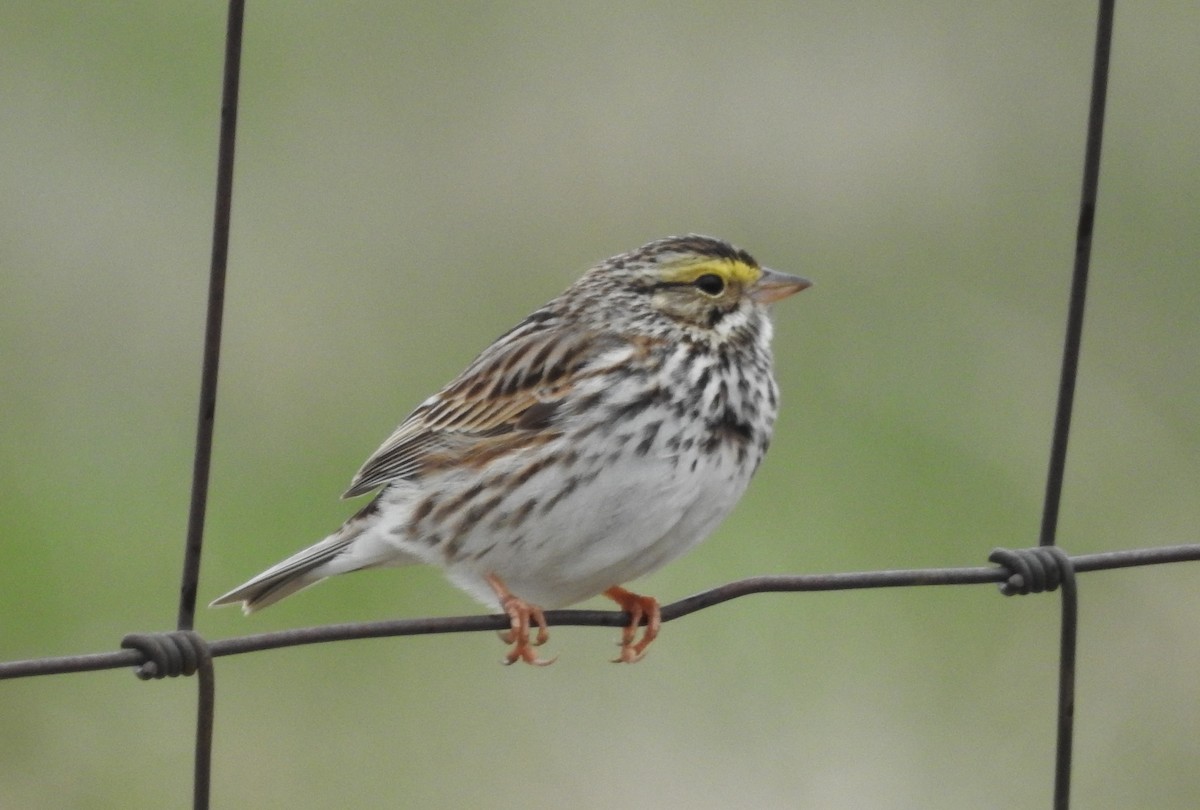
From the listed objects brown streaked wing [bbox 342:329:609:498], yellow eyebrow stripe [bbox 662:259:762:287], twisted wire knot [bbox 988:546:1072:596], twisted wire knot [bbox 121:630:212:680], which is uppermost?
yellow eyebrow stripe [bbox 662:259:762:287]

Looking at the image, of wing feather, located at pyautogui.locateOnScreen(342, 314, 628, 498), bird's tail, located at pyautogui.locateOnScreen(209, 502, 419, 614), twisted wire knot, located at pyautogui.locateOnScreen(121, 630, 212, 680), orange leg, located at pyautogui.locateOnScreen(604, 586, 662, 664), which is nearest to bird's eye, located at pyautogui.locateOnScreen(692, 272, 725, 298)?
wing feather, located at pyautogui.locateOnScreen(342, 314, 628, 498)

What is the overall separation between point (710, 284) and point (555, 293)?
→ 7.80 ft

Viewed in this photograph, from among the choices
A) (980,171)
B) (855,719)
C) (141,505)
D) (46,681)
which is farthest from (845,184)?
(46,681)

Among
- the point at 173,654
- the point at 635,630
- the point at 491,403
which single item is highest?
the point at 491,403

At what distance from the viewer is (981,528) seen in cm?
695

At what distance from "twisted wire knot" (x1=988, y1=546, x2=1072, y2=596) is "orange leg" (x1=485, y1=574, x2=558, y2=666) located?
2.79ft

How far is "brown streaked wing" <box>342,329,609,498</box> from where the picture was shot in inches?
154

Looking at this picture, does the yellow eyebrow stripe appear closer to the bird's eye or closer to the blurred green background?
the bird's eye

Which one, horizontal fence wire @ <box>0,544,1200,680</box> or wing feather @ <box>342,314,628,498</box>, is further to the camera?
wing feather @ <box>342,314,628,498</box>

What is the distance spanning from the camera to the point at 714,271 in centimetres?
409

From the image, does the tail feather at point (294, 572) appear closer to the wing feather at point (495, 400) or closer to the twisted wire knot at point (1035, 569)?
the wing feather at point (495, 400)

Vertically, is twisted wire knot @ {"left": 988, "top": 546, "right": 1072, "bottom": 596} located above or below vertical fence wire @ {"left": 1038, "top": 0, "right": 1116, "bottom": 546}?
below

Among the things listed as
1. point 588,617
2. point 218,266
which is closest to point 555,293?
point 588,617

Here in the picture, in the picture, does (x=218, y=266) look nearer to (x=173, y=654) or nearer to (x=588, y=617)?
(x=173, y=654)
